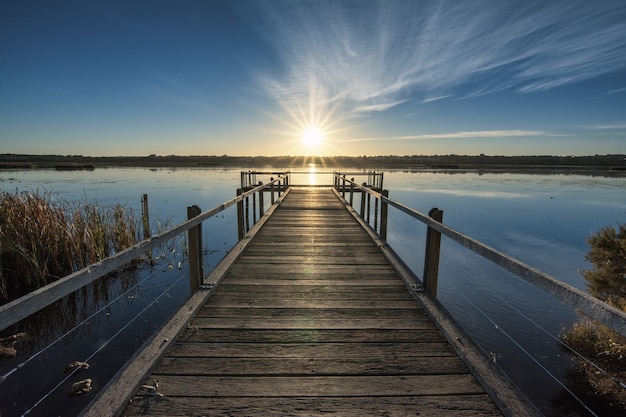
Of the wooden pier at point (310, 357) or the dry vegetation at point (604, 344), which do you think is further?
the dry vegetation at point (604, 344)

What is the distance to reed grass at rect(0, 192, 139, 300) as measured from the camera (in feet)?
20.6

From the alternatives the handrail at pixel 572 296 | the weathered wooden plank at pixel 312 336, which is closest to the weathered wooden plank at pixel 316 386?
the weathered wooden plank at pixel 312 336

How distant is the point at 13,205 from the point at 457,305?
10.3m

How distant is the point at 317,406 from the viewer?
2164 millimetres

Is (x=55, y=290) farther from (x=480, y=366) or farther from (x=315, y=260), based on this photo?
(x=315, y=260)

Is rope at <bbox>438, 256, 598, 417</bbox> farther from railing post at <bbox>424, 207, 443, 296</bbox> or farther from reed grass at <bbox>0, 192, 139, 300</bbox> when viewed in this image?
reed grass at <bbox>0, 192, 139, 300</bbox>

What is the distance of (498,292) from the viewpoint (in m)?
7.80

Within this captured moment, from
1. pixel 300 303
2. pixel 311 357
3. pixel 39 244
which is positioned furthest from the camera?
pixel 39 244

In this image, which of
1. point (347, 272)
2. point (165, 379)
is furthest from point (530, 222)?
point (165, 379)

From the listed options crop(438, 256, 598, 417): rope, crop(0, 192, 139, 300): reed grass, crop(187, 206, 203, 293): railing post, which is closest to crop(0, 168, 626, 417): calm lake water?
crop(438, 256, 598, 417): rope

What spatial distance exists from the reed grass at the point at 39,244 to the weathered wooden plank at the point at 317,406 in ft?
19.6

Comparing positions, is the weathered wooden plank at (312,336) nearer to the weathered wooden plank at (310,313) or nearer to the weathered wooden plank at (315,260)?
the weathered wooden plank at (310,313)

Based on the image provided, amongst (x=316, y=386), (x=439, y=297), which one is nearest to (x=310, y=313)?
(x=316, y=386)

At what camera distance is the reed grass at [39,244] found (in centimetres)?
629
